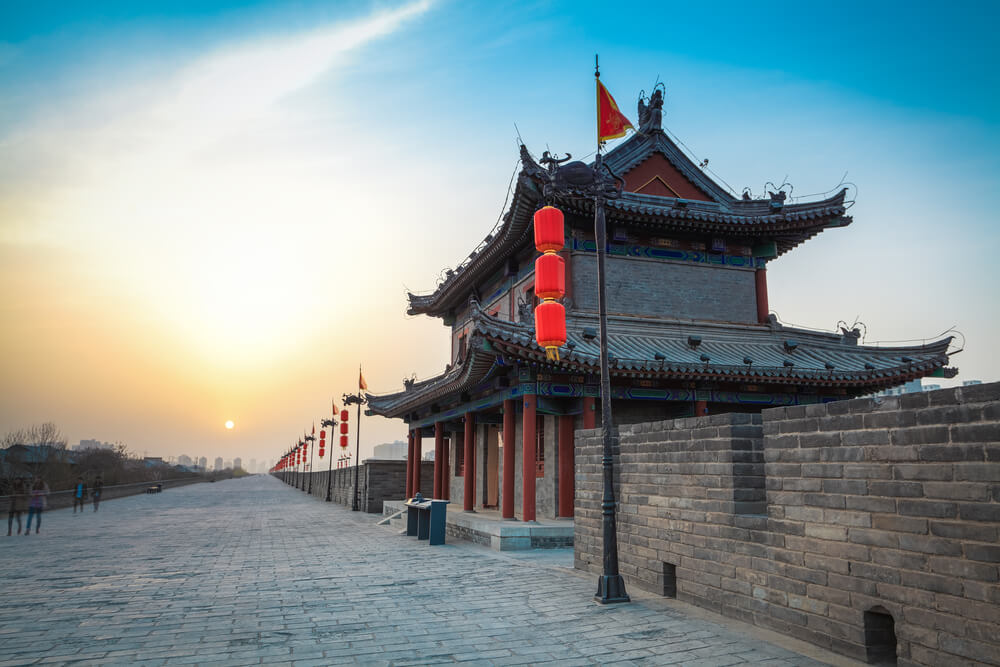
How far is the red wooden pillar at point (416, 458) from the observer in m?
24.1

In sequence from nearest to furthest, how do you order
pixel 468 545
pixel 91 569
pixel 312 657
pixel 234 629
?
pixel 312 657, pixel 234 629, pixel 91 569, pixel 468 545

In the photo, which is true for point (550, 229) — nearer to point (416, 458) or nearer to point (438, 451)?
point (438, 451)

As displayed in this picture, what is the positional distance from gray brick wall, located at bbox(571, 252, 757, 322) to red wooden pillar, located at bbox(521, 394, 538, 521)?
346cm

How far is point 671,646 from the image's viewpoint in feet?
18.0

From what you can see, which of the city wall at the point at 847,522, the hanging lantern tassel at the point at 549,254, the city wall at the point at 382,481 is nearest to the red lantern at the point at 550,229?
the hanging lantern tassel at the point at 549,254

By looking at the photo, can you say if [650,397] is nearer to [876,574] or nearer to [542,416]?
[542,416]

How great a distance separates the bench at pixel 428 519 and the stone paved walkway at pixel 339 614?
139 centimetres

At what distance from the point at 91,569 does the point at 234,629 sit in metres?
6.05

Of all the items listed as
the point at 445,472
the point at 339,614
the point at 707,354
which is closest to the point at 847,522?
the point at 339,614

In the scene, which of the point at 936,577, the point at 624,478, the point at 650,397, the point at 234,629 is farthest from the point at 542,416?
the point at 936,577

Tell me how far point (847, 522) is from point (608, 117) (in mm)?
6348

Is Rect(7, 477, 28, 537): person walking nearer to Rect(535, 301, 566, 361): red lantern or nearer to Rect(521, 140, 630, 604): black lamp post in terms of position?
Rect(535, 301, 566, 361): red lantern

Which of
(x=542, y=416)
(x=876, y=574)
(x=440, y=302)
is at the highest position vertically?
(x=440, y=302)

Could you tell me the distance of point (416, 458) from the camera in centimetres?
2423
